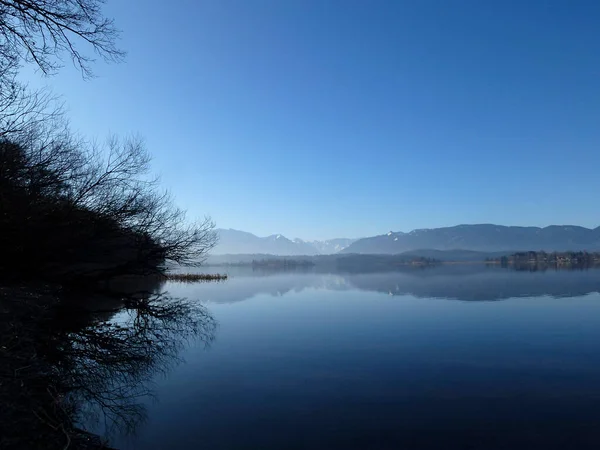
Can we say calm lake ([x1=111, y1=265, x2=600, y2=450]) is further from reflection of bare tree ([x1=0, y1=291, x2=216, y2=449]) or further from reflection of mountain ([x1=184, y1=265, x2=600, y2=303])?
reflection of mountain ([x1=184, y1=265, x2=600, y2=303])

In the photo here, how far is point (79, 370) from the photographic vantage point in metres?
12.3

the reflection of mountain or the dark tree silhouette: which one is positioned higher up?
the dark tree silhouette

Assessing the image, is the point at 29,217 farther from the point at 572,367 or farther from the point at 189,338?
the point at 572,367

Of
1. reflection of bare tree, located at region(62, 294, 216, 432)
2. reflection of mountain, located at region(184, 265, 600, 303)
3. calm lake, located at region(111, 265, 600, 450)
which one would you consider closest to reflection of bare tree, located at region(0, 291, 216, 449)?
reflection of bare tree, located at region(62, 294, 216, 432)

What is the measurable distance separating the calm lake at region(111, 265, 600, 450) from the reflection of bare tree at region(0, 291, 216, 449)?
2.53ft

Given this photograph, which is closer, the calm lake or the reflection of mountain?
the calm lake

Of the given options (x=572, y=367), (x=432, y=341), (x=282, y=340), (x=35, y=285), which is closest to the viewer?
(x=572, y=367)

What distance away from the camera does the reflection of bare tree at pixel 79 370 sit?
6754 millimetres

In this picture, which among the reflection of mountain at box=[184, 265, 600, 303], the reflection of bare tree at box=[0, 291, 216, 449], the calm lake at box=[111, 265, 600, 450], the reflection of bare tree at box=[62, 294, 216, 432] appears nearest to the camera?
the reflection of bare tree at box=[0, 291, 216, 449]

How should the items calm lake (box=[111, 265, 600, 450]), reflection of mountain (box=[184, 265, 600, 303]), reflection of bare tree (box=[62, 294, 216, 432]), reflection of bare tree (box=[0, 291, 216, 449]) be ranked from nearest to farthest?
reflection of bare tree (box=[0, 291, 216, 449]), calm lake (box=[111, 265, 600, 450]), reflection of bare tree (box=[62, 294, 216, 432]), reflection of mountain (box=[184, 265, 600, 303])

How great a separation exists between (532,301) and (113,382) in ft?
101

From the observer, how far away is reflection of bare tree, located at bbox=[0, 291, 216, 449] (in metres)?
6.75

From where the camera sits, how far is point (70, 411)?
8.51 metres

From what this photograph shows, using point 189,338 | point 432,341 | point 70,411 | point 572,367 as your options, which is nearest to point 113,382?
point 70,411
